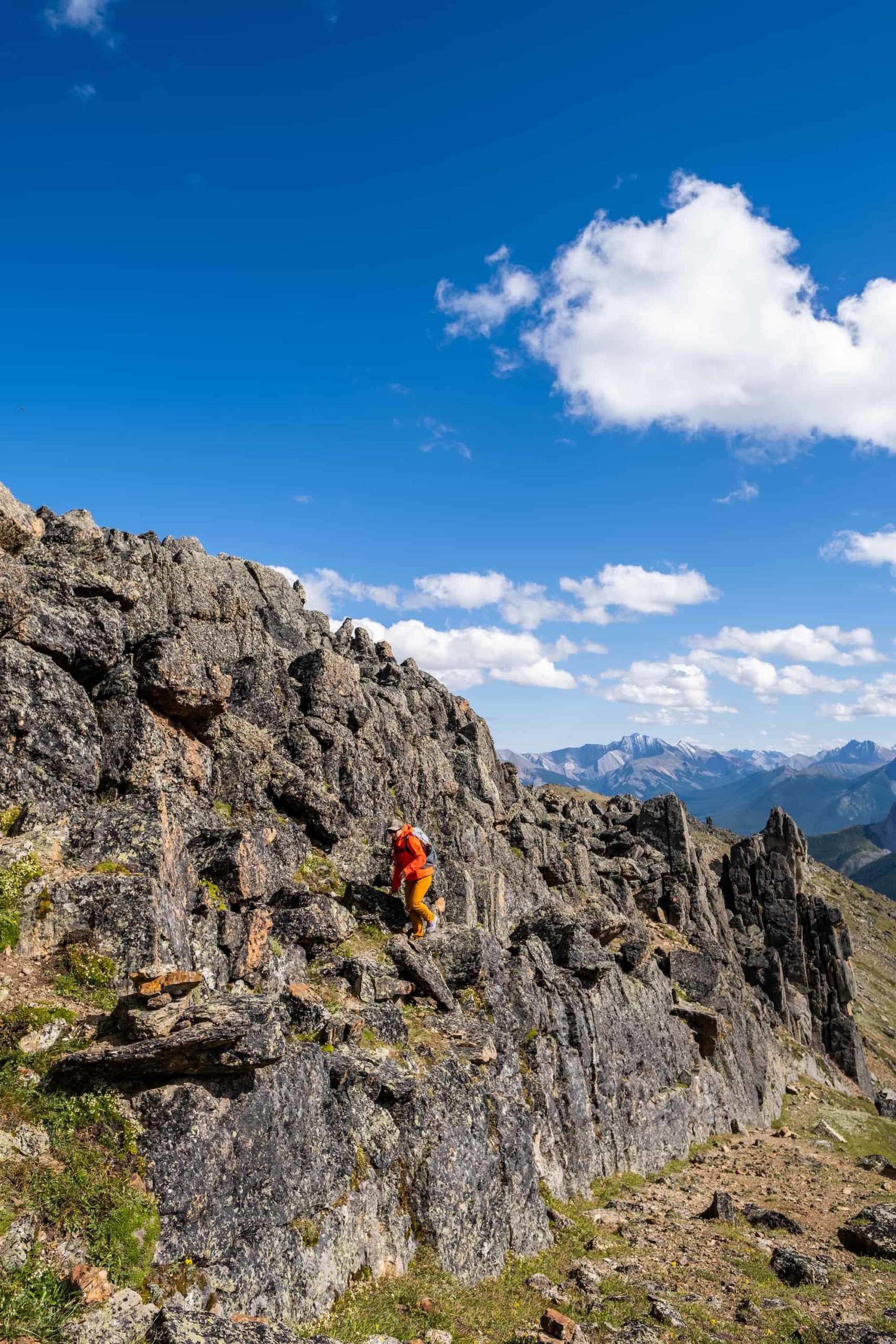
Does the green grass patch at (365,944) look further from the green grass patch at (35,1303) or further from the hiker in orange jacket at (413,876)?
the green grass patch at (35,1303)

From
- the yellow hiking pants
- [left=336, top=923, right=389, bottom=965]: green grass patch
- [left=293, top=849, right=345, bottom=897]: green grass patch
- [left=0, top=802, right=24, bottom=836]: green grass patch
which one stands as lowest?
[left=336, top=923, right=389, bottom=965]: green grass patch

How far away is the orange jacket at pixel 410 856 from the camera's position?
28.3 m

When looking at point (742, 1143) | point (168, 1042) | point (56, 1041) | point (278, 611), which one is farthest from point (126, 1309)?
point (742, 1143)

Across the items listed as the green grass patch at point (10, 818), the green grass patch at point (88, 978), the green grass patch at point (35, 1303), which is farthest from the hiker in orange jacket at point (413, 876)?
the green grass patch at point (35, 1303)

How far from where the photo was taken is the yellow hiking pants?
2895 cm

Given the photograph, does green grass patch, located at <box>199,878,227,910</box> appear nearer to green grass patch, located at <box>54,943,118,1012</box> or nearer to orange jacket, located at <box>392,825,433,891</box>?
green grass patch, located at <box>54,943,118,1012</box>

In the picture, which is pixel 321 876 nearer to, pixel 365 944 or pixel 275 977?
pixel 365 944

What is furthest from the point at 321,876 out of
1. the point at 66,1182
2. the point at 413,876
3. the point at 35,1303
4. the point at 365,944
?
the point at 35,1303

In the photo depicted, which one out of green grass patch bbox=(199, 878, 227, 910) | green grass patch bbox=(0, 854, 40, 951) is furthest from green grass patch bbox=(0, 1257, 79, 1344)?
green grass patch bbox=(199, 878, 227, 910)

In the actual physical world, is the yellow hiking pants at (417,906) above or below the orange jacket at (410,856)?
below

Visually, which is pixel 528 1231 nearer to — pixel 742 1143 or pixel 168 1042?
pixel 168 1042

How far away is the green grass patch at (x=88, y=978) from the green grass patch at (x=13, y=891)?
4.04 feet

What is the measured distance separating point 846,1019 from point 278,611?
82.8 meters

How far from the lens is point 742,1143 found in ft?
158
